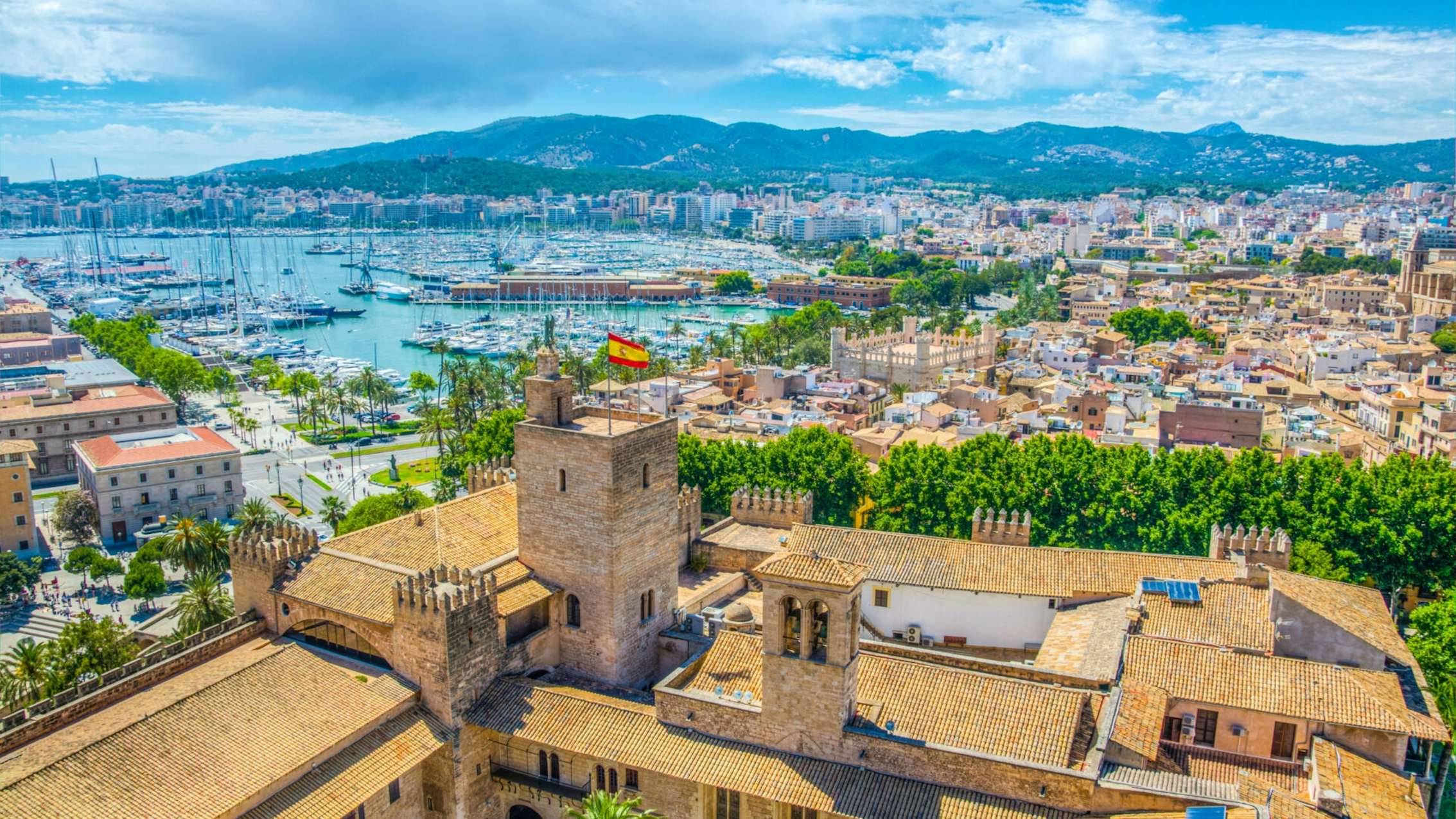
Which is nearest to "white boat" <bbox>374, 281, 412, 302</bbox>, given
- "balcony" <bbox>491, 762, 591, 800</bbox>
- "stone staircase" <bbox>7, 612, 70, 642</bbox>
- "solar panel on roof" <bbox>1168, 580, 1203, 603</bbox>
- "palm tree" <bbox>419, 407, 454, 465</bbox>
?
"palm tree" <bbox>419, 407, 454, 465</bbox>

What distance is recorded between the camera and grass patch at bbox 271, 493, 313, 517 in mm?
60312

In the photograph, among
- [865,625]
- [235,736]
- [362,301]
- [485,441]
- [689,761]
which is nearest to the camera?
[235,736]

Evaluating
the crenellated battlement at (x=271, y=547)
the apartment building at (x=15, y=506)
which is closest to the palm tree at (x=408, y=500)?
the apartment building at (x=15, y=506)

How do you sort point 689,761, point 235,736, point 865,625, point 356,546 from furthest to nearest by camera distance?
point 865,625 < point 356,546 < point 689,761 < point 235,736

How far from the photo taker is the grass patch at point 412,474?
6738cm

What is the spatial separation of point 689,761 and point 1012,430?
47.5m

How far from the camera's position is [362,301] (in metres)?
186

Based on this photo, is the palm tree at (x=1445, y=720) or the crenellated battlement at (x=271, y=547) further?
the crenellated battlement at (x=271, y=547)

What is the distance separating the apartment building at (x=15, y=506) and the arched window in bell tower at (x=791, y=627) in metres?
47.0

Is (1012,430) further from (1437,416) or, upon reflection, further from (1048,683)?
(1048,683)

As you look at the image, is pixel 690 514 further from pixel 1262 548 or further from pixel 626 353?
pixel 1262 548

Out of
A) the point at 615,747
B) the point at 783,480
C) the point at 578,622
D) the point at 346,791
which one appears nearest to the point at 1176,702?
the point at 615,747

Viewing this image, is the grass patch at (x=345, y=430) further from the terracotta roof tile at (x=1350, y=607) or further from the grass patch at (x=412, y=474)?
the terracotta roof tile at (x=1350, y=607)

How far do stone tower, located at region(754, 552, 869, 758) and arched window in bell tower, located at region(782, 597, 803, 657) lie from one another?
0.01 metres
